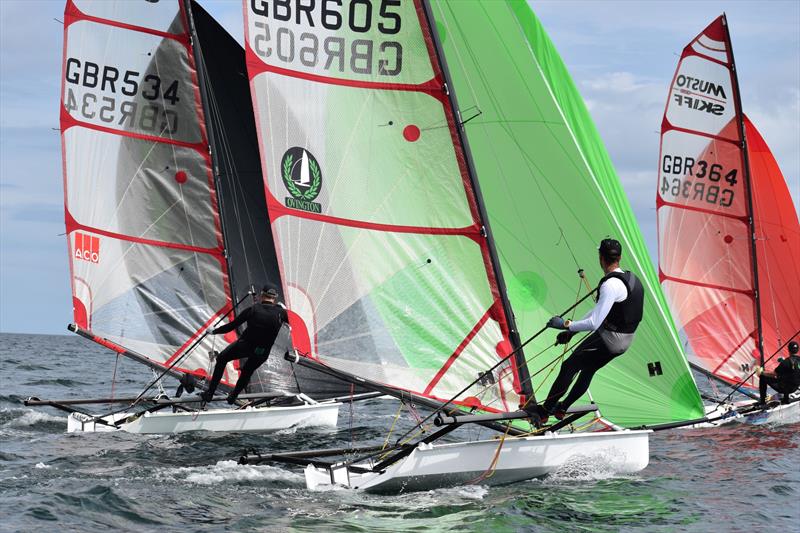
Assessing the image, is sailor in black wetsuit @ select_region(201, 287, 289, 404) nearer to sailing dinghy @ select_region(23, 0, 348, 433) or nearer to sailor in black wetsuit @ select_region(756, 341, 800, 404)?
sailing dinghy @ select_region(23, 0, 348, 433)

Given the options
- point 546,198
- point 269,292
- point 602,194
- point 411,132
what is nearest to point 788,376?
point 602,194

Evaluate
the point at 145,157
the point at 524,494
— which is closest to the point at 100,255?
the point at 145,157

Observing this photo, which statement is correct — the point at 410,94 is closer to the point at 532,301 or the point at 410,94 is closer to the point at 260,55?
the point at 260,55

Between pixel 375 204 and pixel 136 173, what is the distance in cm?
626

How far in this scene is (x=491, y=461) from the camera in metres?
9.63

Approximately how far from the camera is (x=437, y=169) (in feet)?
33.6

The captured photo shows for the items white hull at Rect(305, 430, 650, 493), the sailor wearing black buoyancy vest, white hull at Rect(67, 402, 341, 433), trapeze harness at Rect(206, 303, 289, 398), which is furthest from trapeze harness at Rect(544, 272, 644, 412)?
white hull at Rect(67, 402, 341, 433)

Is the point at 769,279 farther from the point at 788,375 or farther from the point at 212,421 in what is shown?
the point at 212,421

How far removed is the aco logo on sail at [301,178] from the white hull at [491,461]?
247 centimetres

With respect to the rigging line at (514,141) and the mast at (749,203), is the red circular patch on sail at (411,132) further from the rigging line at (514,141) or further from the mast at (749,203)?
the mast at (749,203)

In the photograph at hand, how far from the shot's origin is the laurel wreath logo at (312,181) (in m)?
10.5

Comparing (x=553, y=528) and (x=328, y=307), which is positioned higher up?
(x=328, y=307)

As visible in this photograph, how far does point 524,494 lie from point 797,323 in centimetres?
1365

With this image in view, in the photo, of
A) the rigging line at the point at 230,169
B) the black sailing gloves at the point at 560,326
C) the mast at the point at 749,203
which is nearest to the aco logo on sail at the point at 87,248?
the rigging line at the point at 230,169
